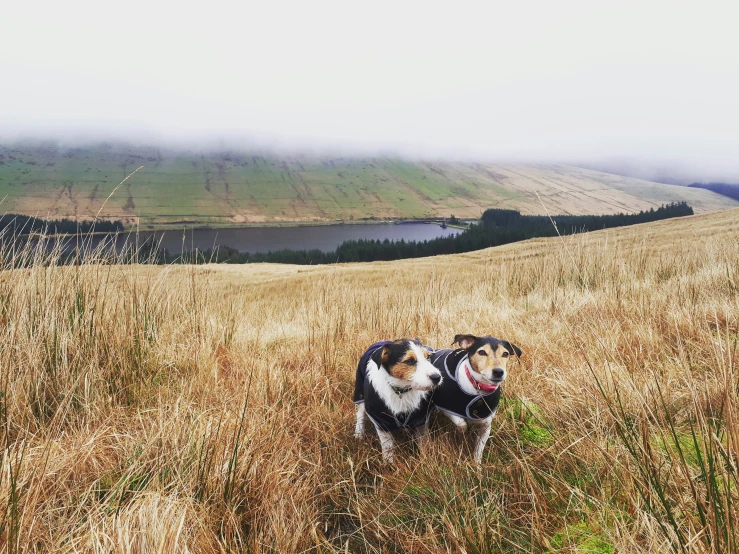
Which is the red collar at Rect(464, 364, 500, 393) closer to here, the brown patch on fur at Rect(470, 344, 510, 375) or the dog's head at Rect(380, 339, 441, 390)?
the brown patch on fur at Rect(470, 344, 510, 375)

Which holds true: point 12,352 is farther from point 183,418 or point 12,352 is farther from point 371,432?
point 371,432

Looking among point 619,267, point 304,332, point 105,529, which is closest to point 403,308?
point 304,332

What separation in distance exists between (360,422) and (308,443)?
0.52 meters

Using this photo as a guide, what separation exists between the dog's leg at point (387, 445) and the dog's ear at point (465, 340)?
1.01 metres

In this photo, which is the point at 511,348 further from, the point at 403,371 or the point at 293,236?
the point at 293,236

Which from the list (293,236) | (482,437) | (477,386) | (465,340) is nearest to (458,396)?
(477,386)

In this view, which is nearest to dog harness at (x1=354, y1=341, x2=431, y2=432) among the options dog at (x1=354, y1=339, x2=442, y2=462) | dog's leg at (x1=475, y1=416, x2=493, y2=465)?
dog at (x1=354, y1=339, x2=442, y2=462)

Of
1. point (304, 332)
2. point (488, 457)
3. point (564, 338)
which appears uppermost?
point (564, 338)

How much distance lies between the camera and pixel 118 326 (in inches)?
156

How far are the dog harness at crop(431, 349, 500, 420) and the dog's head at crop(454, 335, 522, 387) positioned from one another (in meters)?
0.13

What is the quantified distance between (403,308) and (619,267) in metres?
6.29

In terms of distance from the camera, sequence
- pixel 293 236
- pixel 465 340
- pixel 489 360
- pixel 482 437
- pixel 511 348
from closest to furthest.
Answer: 1. pixel 482 437
2. pixel 489 360
3. pixel 511 348
4. pixel 465 340
5. pixel 293 236

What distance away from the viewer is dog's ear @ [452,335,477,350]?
3271 mm

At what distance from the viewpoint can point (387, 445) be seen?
3.03 meters
